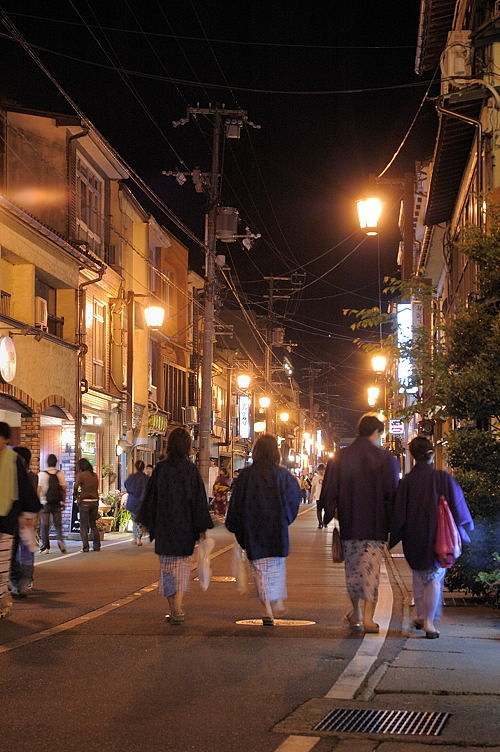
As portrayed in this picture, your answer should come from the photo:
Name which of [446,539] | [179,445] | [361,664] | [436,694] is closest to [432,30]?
[179,445]

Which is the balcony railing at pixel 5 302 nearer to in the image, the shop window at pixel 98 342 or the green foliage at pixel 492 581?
the shop window at pixel 98 342

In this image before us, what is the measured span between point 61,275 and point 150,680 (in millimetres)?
20434

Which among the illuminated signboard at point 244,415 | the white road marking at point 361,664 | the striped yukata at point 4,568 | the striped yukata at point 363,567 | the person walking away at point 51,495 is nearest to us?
the white road marking at point 361,664

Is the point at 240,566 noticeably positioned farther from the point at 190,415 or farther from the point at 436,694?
the point at 190,415

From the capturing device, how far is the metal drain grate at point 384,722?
592 cm

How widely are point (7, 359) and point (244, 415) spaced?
46.6 m

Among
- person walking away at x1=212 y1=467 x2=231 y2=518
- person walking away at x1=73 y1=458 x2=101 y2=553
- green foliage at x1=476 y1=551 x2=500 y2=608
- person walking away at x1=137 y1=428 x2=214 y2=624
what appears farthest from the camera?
person walking away at x1=212 y1=467 x2=231 y2=518

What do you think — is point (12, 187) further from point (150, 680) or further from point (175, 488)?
point (150, 680)

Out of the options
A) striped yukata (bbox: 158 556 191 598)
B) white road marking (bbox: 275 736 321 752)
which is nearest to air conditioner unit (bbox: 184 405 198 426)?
striped yukata (bbox: 158 556 191 598)

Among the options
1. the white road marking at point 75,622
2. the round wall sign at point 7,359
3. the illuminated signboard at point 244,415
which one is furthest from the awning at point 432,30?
the illuminated signboard at point 244,415

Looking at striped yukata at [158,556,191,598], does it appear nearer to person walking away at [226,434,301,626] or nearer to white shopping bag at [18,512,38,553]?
person walking away at [226,434,301,626]

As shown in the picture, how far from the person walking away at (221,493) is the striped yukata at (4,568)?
20.0 m

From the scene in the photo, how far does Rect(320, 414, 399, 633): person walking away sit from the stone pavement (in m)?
0.55

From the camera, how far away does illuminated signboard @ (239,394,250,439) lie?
6688 centimetres
